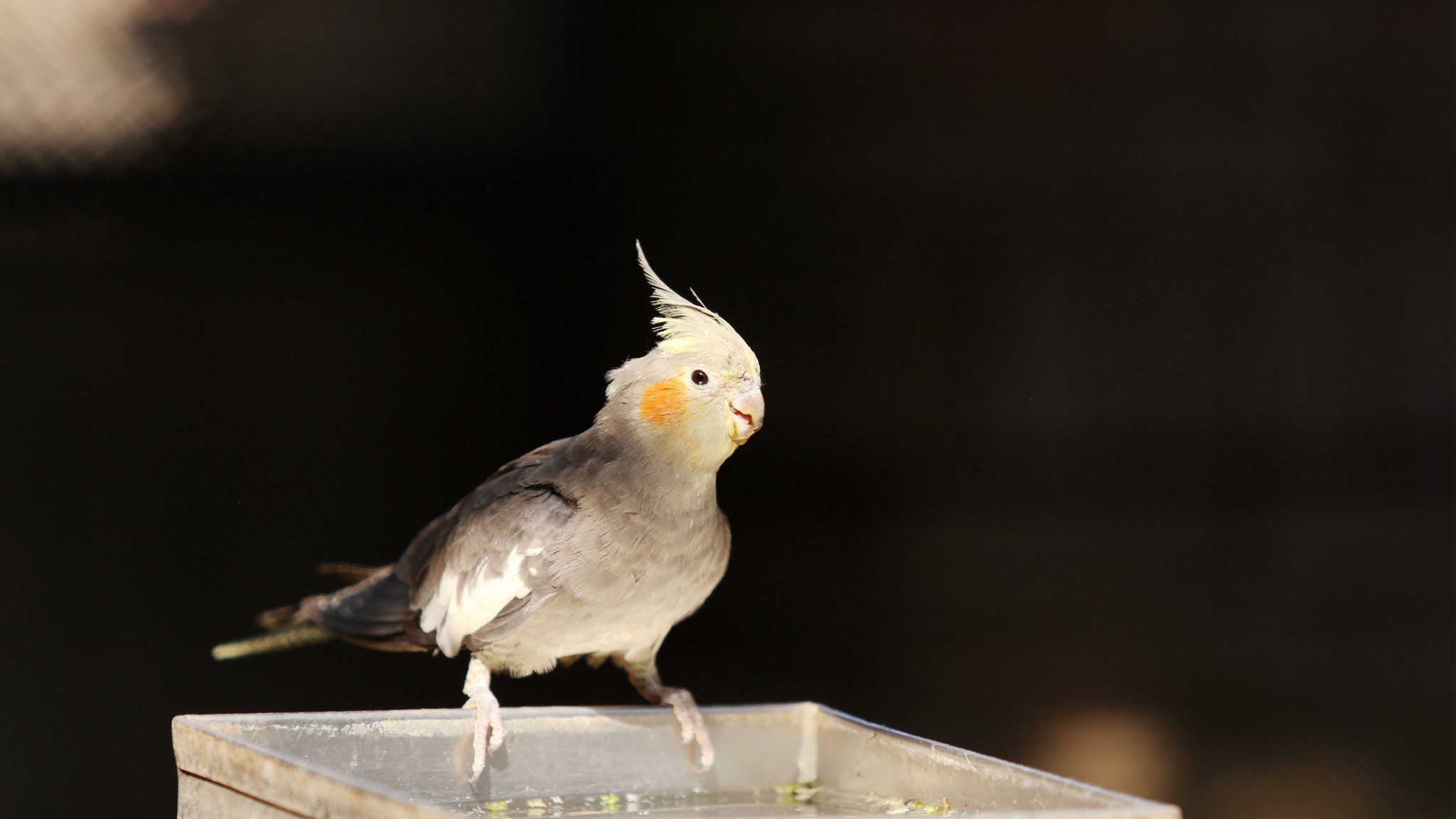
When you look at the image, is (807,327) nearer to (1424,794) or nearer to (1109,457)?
(1109,457)

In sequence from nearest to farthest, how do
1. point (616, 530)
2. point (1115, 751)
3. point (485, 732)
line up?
point (485, 732), point (616, 530), point (1115, 751)

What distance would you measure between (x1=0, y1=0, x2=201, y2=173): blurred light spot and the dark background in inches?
3.0

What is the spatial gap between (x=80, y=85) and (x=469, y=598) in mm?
1412

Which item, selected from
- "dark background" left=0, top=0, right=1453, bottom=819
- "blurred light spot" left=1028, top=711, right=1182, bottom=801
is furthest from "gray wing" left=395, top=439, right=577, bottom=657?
"blurred light spot" left=1028, top=711, right=1182, bottom=801

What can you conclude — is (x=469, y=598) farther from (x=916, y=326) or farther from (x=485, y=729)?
(x=916, y=326)

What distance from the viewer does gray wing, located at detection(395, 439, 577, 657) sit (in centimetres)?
199

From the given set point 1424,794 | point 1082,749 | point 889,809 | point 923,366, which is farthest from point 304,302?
point 1424,794

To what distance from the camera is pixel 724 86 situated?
2.90 m

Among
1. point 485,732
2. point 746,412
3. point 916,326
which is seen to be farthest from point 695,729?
point 916,326

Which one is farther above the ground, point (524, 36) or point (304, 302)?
point (524, 36)

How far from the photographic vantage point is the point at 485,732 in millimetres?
1861

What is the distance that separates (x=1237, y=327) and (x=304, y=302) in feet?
6.89

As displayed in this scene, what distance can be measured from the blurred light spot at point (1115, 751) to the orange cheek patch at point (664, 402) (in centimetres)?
154

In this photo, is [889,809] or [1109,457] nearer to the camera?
[889,809]
